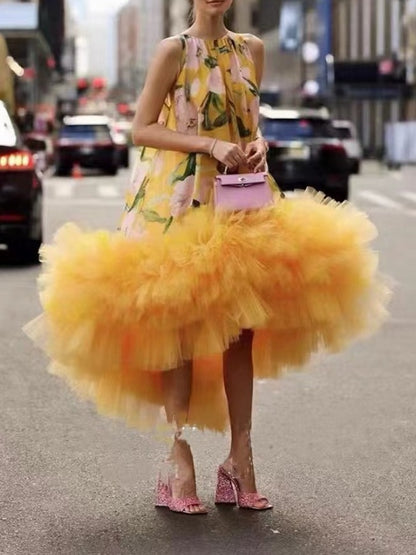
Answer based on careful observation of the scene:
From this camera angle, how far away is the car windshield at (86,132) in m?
42.9

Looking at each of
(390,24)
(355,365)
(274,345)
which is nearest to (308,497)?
(274,345)

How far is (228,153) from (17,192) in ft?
32.6

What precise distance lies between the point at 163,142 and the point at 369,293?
83cm

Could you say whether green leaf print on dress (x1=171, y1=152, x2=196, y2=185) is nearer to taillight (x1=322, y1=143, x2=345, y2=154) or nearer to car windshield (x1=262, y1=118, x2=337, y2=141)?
car windshield (x1=262, y1=118, x2=337, y2=141)

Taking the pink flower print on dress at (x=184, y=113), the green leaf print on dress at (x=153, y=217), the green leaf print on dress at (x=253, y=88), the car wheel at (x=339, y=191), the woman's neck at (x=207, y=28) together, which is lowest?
the car wheel at (x=339, y=191)

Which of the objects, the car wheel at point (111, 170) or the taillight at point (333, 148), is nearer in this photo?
the taillight at point (333, 148)

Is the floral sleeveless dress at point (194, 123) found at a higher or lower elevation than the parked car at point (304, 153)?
higher

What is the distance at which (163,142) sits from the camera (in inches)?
196

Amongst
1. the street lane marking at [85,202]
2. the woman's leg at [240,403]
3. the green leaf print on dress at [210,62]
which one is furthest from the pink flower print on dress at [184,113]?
the street lane marking at [85,202]

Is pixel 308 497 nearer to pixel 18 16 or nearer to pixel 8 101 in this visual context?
pixel 8 101

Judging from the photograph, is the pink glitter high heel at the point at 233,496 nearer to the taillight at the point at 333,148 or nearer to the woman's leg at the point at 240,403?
the woman's leg at the point at 240,403

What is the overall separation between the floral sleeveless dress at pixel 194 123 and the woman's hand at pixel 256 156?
0.27 ft

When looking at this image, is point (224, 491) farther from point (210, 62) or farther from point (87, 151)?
point (87, 151)

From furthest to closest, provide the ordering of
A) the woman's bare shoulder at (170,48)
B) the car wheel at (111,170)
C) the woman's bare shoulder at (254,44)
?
1. the car wheel at (111,170)
2. the woman's bare shoulder at (254,44)
3. the woman's bare shoulder at (170,48)
